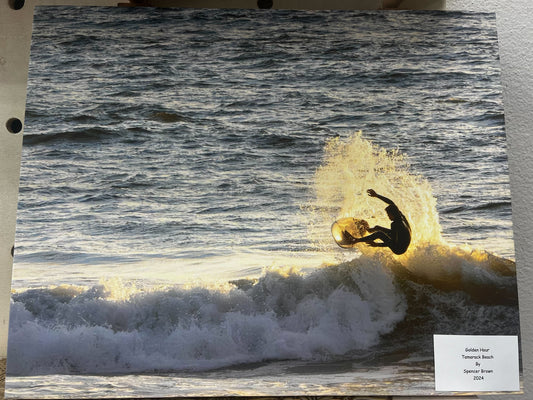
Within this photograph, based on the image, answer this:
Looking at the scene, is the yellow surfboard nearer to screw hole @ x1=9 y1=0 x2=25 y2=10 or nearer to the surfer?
the surfer

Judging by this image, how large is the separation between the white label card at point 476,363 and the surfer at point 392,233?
427 mm

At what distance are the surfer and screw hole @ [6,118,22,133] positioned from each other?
201cm

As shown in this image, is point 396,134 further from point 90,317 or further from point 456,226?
point 90,317

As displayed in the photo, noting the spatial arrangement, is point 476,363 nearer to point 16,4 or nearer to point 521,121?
point 521,121

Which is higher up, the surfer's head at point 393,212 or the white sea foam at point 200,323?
the surfer's head at point 393,212

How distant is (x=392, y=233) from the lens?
2.24 m

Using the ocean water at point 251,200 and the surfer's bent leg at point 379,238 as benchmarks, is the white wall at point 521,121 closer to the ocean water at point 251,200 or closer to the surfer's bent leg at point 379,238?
the ocean water at point 251,200

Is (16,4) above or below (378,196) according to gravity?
above

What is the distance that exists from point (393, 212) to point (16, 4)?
2.47 metres

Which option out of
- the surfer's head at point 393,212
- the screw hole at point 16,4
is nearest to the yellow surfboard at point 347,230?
the surfer's head at point 393,212

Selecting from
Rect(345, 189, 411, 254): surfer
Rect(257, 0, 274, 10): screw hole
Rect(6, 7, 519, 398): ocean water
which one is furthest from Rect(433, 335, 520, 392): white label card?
Rect(257, 0, 274, 10): screw hole

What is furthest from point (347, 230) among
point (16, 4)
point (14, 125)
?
point (16, 4)

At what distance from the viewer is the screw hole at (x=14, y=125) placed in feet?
9.39

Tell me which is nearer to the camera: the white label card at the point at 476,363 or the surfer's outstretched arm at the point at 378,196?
the white label card at the point at 476,363
